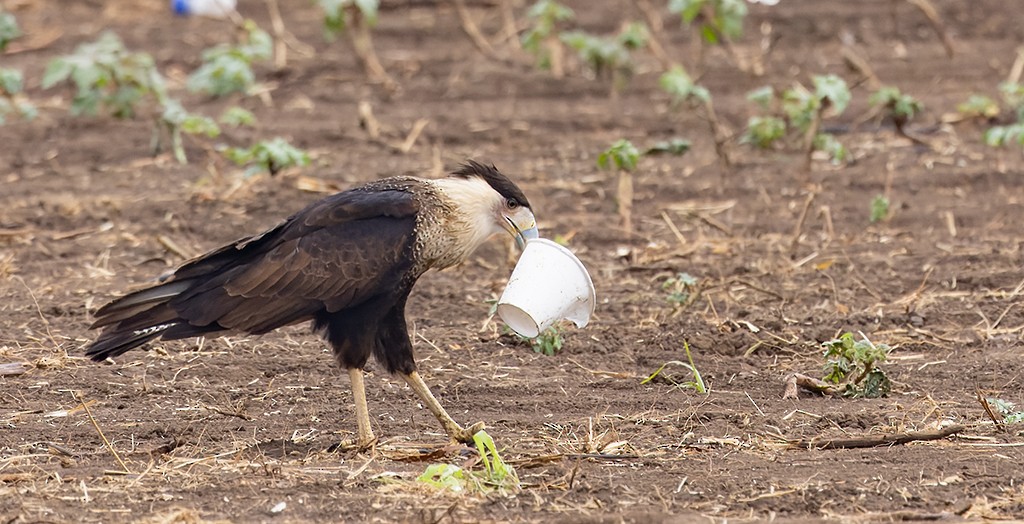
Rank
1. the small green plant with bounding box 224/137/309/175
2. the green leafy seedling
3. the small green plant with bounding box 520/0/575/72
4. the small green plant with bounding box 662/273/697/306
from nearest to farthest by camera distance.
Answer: the small green plant with bounding box 662/273/697/306, the small green plant with bounding box 224/137/309/175, the green leafy seedling, the small green plant with bounding box 520/0/575/72

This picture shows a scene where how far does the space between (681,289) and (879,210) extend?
1845mm

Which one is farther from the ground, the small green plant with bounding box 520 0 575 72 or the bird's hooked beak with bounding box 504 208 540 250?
the bird's hooked beak with bounding box 504 208 540 250

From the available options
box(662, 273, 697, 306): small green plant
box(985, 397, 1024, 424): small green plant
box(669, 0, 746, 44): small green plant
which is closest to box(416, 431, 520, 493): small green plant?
box(985, 397, 1024, 424): small green plant

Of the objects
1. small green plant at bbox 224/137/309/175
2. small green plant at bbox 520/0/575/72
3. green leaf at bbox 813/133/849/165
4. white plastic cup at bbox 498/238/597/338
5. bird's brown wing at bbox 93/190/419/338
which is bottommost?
green leaf at bbox 813/133/849/165

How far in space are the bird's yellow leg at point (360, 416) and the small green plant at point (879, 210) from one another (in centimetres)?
412

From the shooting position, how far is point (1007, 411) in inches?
220

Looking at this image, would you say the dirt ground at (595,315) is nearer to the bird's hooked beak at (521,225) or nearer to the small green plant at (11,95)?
the small green plant at (11,95)

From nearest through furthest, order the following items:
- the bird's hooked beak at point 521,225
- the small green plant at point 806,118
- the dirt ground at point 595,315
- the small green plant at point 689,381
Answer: the dirt ground at point 595,315 < the bird's hooked beak at point 521,225 < the small green plant at point 689,381 < the small green plant at point 806,118

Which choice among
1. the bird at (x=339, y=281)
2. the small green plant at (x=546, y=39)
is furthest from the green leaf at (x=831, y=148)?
the bird at (x=339, y=281)

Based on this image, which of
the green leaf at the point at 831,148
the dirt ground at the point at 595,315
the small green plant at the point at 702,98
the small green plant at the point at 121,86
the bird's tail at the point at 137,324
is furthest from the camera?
the small green plant at the point at 121,86

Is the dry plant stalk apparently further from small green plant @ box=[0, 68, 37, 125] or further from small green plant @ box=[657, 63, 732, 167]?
small green plant @ box=[0, 68, 37, 125]

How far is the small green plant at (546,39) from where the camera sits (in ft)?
37.8

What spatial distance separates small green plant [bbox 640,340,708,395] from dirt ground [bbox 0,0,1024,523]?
62mm

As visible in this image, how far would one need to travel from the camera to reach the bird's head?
5758 mm
